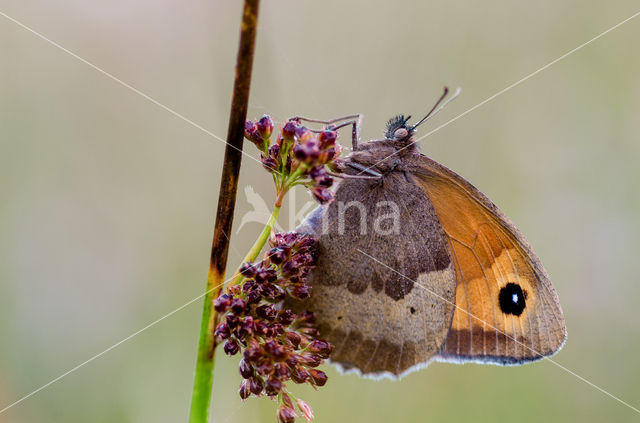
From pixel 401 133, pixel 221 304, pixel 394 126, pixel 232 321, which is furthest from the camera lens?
pixel 394 126

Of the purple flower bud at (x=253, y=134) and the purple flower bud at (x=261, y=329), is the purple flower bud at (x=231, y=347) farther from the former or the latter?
the purple flower bud at (x=253, y=134)

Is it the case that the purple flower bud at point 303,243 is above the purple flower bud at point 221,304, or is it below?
above

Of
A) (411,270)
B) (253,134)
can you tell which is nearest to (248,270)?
(253,134)

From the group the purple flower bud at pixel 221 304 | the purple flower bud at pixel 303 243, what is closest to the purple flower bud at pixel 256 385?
the purple flower bud at pixel 221 304

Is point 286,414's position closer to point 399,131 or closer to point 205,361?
point 205,361

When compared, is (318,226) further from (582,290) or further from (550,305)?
(582,290)

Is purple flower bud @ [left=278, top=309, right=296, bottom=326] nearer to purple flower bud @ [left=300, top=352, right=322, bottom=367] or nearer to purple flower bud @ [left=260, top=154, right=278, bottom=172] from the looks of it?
purple flower bud @ [left=300, top=352, right=322, bottom=367]
